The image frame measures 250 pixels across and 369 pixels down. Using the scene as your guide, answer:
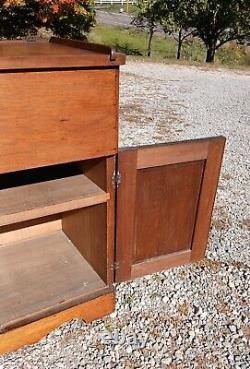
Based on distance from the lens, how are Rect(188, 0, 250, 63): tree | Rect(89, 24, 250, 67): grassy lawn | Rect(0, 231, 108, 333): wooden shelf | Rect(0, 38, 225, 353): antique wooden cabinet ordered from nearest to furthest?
Rect(0, 38, 225, 353): antique wooden cabinet, Rect(0, 231, 108, 333): wooden shelf, Rect(188, 0, 250, 63): tree, Rect(89, 24, 250, 67): grassy lawn

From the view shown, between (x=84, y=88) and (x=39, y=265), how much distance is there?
1119mm

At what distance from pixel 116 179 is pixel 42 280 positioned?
71cm

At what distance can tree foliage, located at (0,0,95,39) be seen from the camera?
1085 centimetres

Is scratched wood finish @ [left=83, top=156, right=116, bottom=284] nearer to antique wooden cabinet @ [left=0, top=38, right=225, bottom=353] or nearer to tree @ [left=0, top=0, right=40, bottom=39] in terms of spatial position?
antique wooden cabinet @ [left=0, top=38, right=225, bottom=353]

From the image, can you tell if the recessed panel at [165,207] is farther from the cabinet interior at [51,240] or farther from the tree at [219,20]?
the tree at [219,20]

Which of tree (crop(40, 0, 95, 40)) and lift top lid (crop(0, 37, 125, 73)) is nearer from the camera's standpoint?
lift top lid (crop(0, 37, 125, 73))

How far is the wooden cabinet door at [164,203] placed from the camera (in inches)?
71.0

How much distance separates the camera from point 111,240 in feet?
6.02

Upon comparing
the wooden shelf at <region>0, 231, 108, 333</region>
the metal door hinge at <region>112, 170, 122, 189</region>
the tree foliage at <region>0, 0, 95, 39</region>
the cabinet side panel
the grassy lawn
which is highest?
the tree foliage at <region>0, 0, 95, 39</region>

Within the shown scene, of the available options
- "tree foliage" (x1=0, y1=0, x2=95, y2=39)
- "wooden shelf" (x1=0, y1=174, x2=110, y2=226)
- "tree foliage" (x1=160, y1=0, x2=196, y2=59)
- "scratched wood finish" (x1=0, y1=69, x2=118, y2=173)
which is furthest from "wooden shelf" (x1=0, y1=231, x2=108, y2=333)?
"tree foliage" (x1=160, y1=0, x2=196, y2=59)

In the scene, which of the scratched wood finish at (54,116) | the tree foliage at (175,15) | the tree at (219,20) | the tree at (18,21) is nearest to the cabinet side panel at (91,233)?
the scratched wood finish at (54,116)

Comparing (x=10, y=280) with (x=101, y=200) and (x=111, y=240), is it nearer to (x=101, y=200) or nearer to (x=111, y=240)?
(x=111, y=240)

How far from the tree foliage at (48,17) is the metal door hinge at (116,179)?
403 inches

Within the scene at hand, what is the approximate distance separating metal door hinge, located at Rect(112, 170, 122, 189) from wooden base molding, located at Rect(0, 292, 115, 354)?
60 centimetres
